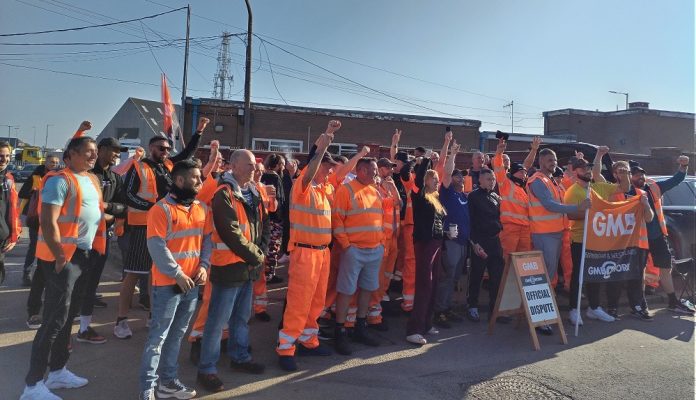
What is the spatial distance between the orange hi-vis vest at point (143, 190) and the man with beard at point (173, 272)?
5.77 feet

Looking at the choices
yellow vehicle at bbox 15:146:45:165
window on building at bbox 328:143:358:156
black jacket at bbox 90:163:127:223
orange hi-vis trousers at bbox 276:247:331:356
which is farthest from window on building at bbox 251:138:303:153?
yellow vehicle at bbox 15:146:45:165

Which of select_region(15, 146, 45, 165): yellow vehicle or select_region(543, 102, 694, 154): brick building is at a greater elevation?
select_region(543, 102, 694, 154): brick building

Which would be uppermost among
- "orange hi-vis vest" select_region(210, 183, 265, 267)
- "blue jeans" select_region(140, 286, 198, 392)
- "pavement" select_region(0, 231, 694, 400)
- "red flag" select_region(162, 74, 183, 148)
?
"red flag" select_region(162, 74, 183, 148)

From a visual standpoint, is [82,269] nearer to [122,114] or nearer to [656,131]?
[656,131]

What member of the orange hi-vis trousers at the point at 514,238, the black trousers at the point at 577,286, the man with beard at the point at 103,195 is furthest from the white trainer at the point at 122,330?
the black trousers at the point at 577,286

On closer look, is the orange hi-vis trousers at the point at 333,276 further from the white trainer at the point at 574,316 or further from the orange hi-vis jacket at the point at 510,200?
the white trainer at the point at 574,316

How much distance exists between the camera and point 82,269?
3.88 m

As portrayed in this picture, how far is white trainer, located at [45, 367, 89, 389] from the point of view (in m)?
3.79

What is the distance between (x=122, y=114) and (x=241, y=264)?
49.5 metres

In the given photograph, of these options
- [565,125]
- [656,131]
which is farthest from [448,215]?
[656,131]

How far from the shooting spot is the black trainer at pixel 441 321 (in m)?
6.02

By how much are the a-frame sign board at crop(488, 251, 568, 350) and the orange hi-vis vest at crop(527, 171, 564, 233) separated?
53 centimetres

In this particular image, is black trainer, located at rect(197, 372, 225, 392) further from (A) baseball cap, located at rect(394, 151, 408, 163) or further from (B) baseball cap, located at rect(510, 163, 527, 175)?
(B) baseball cap, located at rect(510, 163, 527, 175)

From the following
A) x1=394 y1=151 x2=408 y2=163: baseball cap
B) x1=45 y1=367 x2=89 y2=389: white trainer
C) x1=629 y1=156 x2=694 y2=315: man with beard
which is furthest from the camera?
x1=629 y1=156 x2=694 y2=315: man with beard
